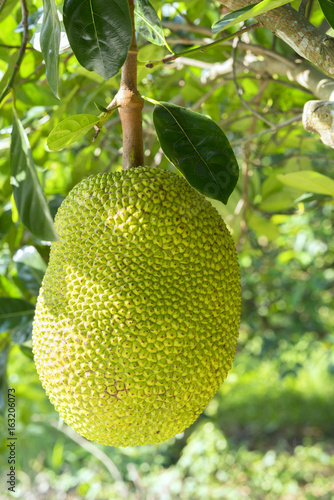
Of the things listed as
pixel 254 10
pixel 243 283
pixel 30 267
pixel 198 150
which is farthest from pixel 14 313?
pixel 243 283

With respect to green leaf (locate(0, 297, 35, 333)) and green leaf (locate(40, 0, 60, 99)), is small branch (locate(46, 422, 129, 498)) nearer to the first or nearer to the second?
green leaf (locate(0, 297, 35, 333))

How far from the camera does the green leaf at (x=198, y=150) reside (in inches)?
22.7

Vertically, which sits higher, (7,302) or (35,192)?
(35,192)

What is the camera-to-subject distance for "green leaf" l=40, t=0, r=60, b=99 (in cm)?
52

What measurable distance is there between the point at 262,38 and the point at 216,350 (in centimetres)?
89

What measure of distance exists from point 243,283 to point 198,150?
2570 mm

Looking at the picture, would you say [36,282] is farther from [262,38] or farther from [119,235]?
[262,38]

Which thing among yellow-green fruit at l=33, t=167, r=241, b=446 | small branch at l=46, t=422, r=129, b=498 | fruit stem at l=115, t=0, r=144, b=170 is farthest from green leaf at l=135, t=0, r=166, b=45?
small branch at l=46, t=422, r=129, b=498

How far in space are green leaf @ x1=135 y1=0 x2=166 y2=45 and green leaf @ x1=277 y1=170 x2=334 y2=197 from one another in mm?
351

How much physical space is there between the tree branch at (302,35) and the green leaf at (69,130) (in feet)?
0.73

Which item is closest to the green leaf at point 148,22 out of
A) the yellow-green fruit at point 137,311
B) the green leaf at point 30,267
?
the yellow-green fruit at point 137,311

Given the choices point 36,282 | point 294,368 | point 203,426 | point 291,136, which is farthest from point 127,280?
point 203,426

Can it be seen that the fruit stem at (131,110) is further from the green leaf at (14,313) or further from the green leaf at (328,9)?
the green leaf at (14,313)

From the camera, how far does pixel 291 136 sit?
1.46 m
